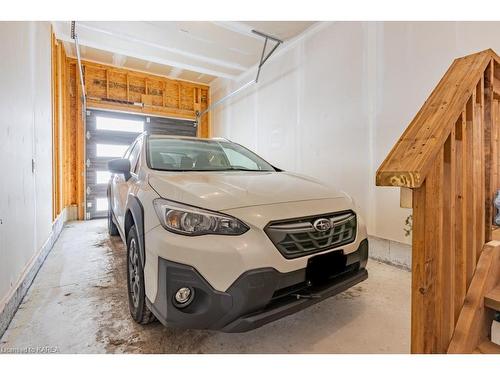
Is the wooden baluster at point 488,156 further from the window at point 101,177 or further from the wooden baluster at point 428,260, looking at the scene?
the window at point 101,177

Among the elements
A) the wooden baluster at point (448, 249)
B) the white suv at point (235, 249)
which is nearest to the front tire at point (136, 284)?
the white suv at point (235, 249)

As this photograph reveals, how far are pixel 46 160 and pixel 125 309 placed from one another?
7.83 ft

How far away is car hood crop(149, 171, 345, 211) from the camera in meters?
1.32

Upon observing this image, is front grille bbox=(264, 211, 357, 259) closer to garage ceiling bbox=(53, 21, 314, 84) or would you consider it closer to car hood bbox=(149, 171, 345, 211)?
car hood bbox=(149, 171, 345, 211)

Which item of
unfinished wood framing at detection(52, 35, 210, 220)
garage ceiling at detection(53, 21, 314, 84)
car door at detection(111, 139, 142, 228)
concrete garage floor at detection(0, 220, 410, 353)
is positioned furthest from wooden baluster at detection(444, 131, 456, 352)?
unfinished wood framing at detection(52, 35, 210, 220)

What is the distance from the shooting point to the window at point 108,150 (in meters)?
5.68

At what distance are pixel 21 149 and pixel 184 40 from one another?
310 centimetres

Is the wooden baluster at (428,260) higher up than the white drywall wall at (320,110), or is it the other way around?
the white drywall wall at (320,110)

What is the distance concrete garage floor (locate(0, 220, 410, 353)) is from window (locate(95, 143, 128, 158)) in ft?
13.1

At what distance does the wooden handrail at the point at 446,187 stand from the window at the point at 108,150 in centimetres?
610

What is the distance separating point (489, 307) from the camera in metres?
1.20

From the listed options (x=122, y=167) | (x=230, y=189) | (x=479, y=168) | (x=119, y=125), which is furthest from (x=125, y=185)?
(x=119, y=125)

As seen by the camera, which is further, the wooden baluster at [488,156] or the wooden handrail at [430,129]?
the wooden baluster at [488,156]

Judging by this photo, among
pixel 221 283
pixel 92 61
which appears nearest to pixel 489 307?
pixel 221 283
